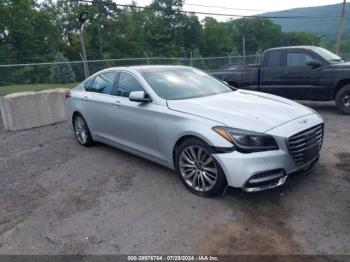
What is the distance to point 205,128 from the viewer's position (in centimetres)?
386

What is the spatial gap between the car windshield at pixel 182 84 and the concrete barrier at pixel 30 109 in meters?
4.57

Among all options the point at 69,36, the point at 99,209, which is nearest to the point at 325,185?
the point at 99,209

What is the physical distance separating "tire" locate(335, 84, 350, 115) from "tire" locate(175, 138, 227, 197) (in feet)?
18.6

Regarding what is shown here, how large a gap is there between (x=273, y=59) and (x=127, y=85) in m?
5.45

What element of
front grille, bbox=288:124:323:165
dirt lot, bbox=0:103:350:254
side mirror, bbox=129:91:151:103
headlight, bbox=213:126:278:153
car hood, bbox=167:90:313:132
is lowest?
dirt lot, bbox=0:103:350:254

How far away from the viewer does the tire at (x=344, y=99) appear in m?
8.06

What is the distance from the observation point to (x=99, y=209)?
13.2 ft

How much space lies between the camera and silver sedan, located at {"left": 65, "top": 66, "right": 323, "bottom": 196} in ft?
12.0

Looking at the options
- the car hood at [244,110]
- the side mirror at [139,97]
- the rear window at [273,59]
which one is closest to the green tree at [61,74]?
the rear window at [273,59]

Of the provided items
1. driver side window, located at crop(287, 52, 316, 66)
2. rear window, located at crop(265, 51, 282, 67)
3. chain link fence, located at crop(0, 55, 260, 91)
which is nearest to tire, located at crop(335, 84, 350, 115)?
driver side window, located at crop(287, 52, 316, 66)

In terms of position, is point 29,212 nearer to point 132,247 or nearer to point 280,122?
point 132,247

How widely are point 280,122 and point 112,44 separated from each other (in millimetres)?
48949

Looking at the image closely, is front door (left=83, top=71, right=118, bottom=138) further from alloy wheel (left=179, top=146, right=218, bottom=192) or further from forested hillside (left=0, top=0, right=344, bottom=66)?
forested hillside (left=0, top=0, right=344, bottom=66)

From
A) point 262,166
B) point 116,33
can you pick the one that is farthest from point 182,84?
point 116,33
